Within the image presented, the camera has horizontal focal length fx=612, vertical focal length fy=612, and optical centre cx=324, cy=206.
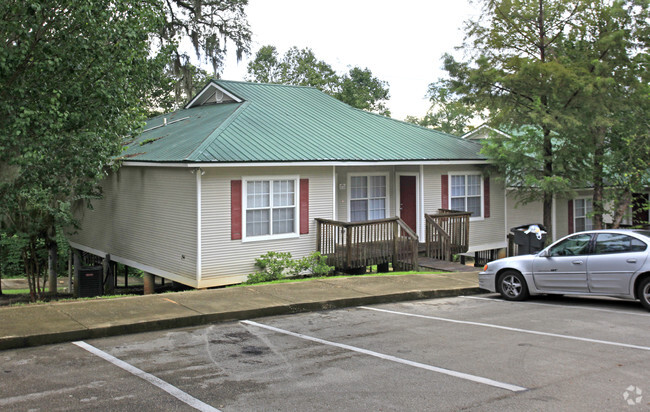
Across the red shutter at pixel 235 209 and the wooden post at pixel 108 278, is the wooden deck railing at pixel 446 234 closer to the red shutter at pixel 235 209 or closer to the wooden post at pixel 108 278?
the red shutter at pixel 235 209

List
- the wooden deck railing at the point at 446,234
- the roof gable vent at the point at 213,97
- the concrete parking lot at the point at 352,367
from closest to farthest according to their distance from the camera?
the concrete parking lot at the point at 352,367, the wooden deck railing at the point at 446,234, the roof gable vent at the point at 213,97

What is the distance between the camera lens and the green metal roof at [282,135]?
1532cm

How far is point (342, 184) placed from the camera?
60.5 ft

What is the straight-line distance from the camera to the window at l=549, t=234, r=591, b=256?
37.1 ft

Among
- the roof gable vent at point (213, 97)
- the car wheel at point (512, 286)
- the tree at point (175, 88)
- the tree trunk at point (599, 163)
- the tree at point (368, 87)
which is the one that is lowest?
the car wheel at point (512, 286)

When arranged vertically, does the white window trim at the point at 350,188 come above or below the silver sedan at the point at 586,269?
above

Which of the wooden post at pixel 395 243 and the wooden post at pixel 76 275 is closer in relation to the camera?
the wooden post at pixel 395 243

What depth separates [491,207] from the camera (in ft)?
68.4

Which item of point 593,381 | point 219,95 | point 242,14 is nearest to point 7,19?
point 593,381

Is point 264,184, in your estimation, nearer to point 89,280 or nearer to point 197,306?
point 197,306

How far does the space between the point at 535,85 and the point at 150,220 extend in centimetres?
1185

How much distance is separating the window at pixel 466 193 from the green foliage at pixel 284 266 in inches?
227

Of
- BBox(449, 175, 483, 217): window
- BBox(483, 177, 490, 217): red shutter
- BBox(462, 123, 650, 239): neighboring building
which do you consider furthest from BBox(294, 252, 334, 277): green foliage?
BBox(462, 123, 650, 239): neighboring building

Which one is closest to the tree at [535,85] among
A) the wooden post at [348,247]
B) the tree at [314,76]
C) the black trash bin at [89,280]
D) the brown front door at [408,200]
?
the brown front door at [408,200]
